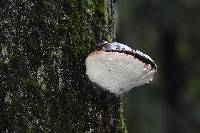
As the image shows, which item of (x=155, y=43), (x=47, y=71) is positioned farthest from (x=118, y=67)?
(x=155, y=43)

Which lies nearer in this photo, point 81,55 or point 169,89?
point 81,55

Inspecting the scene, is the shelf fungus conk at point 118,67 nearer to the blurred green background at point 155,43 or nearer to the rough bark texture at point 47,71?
the rough bark texture at point 47,71

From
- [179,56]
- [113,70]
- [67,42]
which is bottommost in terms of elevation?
[113,70]

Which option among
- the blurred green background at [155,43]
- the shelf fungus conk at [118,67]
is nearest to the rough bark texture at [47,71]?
the shelf fungus conk at [118,67]

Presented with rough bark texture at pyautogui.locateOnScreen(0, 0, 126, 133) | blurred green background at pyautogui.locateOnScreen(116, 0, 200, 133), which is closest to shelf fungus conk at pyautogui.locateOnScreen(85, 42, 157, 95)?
rough bark texture at pyautogui.locateOnScreen(0, 0, 126, 133)

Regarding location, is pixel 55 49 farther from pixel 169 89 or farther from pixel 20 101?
pixel 169 89

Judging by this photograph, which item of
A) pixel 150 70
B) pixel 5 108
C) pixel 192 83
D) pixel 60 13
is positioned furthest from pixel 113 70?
pixel 192 83

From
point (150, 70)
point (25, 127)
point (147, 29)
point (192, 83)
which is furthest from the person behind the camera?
point (192, 83)
